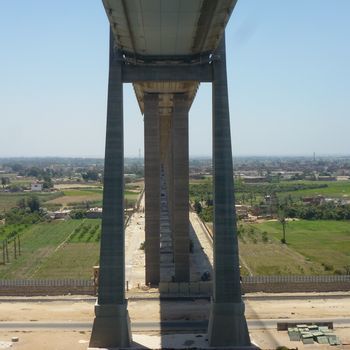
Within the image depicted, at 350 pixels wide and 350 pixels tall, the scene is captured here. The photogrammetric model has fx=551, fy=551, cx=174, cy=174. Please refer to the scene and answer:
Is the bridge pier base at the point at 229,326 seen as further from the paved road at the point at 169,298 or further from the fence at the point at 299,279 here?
the fence at the point at 299,279

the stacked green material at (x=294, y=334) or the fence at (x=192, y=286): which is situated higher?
the fence at (x=192, y=286)

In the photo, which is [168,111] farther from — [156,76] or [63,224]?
[63,224]

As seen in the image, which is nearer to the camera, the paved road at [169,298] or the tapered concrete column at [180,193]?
the paved road at [169,298]

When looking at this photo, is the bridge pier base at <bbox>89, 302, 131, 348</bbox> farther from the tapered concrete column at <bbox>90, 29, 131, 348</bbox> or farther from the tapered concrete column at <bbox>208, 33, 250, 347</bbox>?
the tapered concrete column at <bbox>208, 33, 250, 347</bbox>

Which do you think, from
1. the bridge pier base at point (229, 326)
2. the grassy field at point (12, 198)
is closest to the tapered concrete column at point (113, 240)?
the bridge pier base at point (229, 326)

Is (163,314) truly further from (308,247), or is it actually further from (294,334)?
(308,247)
